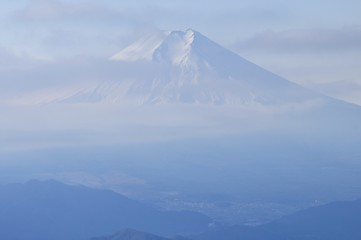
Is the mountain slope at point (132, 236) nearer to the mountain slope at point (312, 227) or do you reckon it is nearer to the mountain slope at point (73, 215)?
the mountain slope at point (312, 227)

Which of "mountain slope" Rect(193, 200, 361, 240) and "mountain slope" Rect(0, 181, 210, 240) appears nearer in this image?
"mountain slope" Rect(193, 200, 361, 240)

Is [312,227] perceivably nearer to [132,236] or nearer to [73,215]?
[73,215]

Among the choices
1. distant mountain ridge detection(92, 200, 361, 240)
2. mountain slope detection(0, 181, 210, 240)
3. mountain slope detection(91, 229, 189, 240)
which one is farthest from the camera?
mountain slope detection(0, 181, 210, 240)

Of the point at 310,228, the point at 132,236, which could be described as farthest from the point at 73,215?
the point at 132,236

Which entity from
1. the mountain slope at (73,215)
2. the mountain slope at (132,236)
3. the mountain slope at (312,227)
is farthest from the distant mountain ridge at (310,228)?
the mountain slope at (132,236)

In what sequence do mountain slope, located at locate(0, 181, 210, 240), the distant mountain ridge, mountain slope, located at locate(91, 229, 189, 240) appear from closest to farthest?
mountain slope, located at locate(91, 229, 189, 240)
the distant mountain ridge
mountain slope, located at locate(0, 181, 210, 240)

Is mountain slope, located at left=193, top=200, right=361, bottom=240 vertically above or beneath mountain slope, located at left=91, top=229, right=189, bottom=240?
above

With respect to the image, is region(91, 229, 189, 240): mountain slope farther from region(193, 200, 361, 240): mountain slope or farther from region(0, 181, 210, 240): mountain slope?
region(0, 181, 210, 240): mountain slope

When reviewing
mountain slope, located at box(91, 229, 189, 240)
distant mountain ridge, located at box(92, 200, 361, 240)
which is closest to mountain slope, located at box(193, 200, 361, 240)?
distant mountain ridge, located at box(92, 200, 361, 240)

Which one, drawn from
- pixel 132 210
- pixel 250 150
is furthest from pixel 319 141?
pixel 132 210
